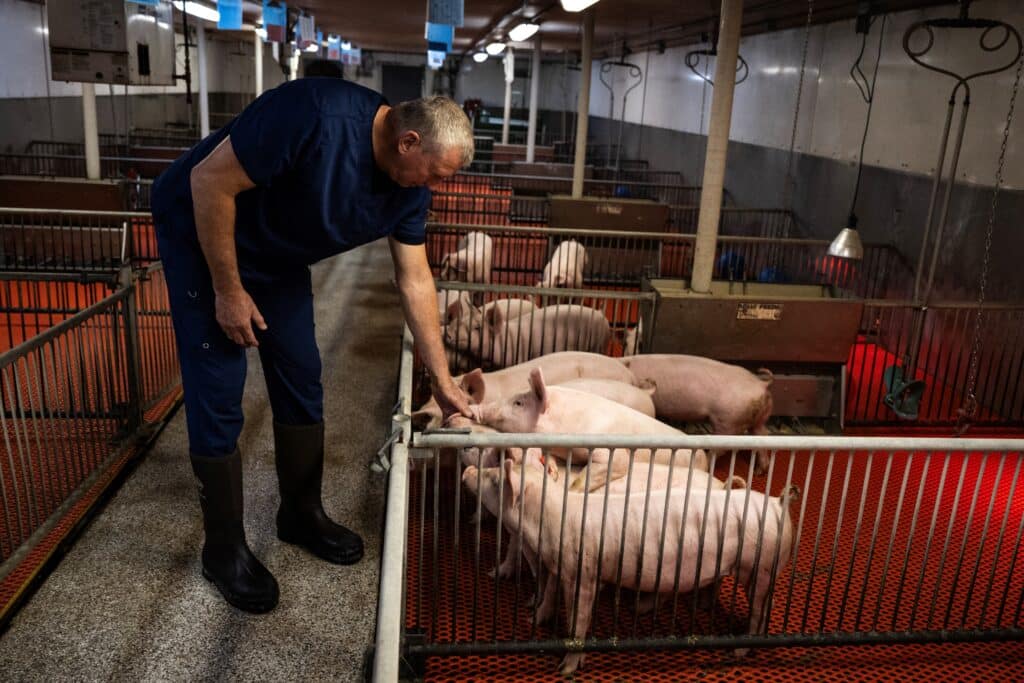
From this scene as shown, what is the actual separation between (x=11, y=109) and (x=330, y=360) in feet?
31.3

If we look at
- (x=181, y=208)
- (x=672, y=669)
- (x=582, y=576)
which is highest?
(x=181, y=208)

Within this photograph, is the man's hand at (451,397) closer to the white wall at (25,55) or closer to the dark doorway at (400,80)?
the white wall at (25,55)

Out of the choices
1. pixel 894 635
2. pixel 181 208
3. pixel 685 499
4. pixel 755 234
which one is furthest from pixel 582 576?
pixel 755 234

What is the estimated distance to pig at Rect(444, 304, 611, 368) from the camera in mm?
5738

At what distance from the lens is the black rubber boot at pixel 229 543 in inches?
127

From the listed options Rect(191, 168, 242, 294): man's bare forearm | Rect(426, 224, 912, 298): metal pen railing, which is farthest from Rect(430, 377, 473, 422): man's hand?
Rect(426, 224, 912, 298): metal pen railing

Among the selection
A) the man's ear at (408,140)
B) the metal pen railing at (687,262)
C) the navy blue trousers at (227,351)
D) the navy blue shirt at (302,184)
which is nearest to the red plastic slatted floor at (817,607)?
the navy blue trousers at (227,351)

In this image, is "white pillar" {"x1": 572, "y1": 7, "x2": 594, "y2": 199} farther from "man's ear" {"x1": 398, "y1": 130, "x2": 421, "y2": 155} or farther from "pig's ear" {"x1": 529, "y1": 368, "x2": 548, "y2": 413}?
"man's ear" {"x1": 398, "y1": 130, "x2": 421, "y2": 155}

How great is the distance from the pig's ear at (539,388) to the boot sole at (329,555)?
0.99 metres

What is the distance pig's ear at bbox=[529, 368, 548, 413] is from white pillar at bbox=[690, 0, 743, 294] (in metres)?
Answer: 2.23

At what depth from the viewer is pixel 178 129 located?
21469mm

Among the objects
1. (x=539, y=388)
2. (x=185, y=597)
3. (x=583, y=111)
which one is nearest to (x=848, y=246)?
(x=539, y=388)

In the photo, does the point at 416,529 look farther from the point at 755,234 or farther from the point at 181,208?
the point at 755,234

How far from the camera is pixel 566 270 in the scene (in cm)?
809
